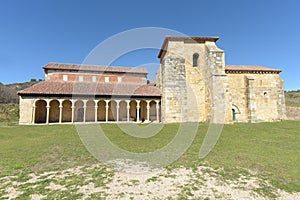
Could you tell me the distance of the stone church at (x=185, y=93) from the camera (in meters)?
18.6

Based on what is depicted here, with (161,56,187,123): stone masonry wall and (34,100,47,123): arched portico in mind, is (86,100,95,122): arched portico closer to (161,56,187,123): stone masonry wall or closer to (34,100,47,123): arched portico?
(34,100,47,123): arched portico

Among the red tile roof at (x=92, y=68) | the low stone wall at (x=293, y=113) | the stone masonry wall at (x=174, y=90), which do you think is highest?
the red tile roof at (x=92, y=68)

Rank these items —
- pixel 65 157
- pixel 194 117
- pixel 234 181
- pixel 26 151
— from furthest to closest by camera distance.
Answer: pixel 194 117 < pixel 26 151 < pixel 65 157 < pixel 234 181

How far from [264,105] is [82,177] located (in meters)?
24.6

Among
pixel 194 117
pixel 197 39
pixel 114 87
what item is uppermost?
pixel 197 39

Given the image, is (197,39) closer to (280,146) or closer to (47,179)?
(280,146)

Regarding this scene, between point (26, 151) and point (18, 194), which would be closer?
point (18, 194)

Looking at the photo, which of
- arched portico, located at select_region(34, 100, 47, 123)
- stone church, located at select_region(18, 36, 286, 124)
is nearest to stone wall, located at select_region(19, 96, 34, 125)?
stone church, located at select_region(18, 36, 286, 124)

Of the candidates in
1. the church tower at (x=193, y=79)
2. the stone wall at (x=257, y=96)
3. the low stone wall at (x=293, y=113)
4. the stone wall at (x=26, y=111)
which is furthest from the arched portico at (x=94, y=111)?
the low stone wall at (x=293, y=113)

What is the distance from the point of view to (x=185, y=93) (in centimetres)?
1950

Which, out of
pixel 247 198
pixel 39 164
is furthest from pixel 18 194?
pixel 247 198

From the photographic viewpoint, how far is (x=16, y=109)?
3069cm

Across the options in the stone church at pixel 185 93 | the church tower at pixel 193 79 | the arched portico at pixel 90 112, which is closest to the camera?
the church tower at pixel 193 79

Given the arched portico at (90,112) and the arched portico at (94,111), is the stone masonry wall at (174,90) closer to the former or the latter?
the arched portico at (94,111)
